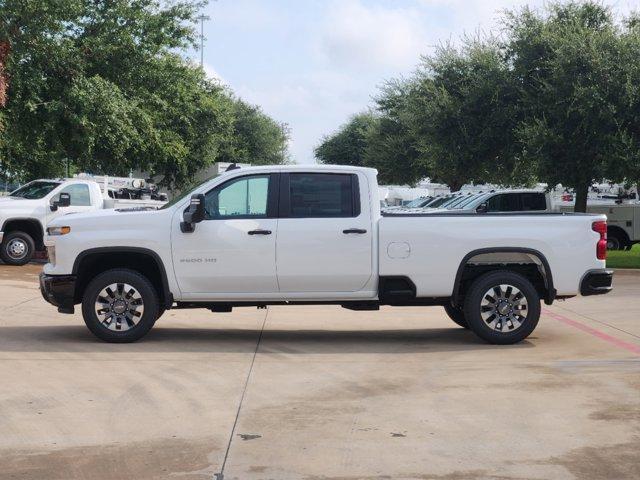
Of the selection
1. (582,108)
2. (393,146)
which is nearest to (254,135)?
(393,146)

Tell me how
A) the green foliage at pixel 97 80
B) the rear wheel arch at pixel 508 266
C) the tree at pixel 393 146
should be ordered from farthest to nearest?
the tree at pixel 393 146, the green foliage at pixel 97 80, the rear wheel arch at pixel 508 266

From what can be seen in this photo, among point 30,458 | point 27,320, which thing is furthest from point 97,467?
point 27,320

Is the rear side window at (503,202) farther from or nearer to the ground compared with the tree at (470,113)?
nearer to the ground

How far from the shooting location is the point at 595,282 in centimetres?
1131

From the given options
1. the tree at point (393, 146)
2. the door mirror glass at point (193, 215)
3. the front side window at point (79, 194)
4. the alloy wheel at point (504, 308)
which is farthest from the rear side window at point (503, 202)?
the tree at point (393, 146)

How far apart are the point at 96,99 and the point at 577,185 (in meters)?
12.7

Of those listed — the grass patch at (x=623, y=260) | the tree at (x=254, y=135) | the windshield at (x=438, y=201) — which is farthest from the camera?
the tree at (x=254, y=135)

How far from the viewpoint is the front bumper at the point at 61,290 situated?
1111 cm

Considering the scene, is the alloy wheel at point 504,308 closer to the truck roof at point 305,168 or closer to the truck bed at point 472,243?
the truck bed at point 472,243

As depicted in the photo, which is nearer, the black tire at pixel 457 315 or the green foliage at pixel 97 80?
the black tire at pixel 457 315

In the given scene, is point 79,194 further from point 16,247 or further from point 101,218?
point 101,218

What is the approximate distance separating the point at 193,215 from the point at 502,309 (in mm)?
3458

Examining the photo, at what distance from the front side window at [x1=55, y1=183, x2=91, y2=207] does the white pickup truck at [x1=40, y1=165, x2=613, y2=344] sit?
12.2 m

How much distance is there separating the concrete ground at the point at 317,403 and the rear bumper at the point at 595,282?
595 millimetres
